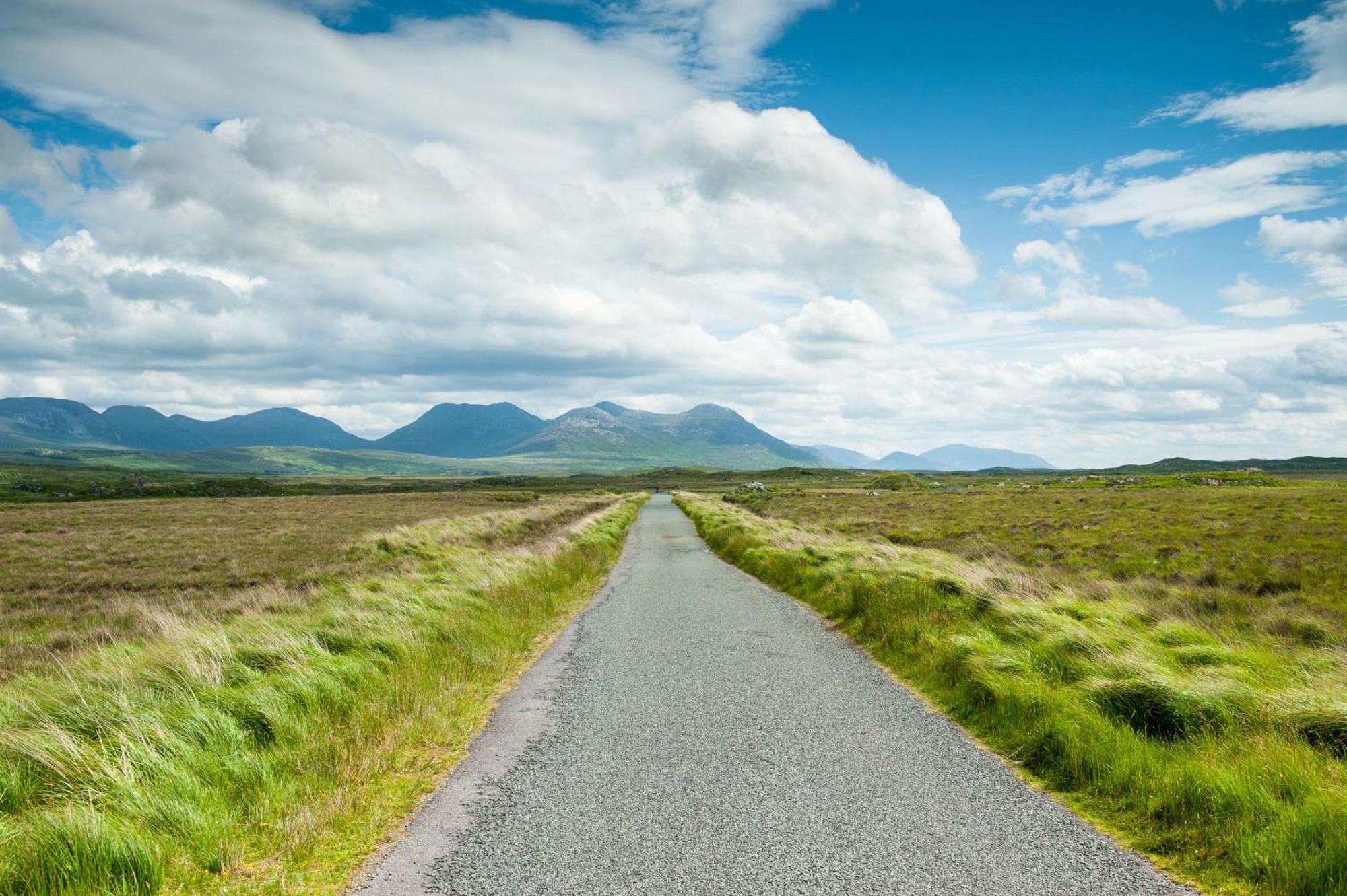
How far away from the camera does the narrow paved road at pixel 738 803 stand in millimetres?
4598

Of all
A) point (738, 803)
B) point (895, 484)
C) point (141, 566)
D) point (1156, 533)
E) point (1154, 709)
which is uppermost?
point (1154, 709)

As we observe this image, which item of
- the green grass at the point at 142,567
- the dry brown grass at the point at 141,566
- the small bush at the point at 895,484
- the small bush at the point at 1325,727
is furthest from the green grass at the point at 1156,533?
the small bush at the point at 895,484

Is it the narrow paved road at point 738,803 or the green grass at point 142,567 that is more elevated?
the narrow paved road at point 738,803

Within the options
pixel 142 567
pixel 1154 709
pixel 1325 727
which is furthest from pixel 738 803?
pixel 142 567

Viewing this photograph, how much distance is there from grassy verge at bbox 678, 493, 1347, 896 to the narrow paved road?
0.52 m

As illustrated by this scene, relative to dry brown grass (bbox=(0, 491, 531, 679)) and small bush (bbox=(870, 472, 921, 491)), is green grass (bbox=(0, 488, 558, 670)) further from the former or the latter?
small bush (bbox=(870, 472, 921, 491))

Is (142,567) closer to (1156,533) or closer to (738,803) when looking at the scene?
(738,803)

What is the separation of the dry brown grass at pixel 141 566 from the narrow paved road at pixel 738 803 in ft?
33.7

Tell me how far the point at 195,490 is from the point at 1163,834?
13985 centimetres

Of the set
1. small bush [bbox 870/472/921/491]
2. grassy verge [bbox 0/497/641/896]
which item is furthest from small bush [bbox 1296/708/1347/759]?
small bush [bbox 870/472/921/491]

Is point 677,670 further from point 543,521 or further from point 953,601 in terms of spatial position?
point 543,521

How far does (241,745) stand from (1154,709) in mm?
9025

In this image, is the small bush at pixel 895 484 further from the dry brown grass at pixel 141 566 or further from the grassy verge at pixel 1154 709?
the grassy verge at pixel 1154 709

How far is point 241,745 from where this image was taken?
6270 millimetres
